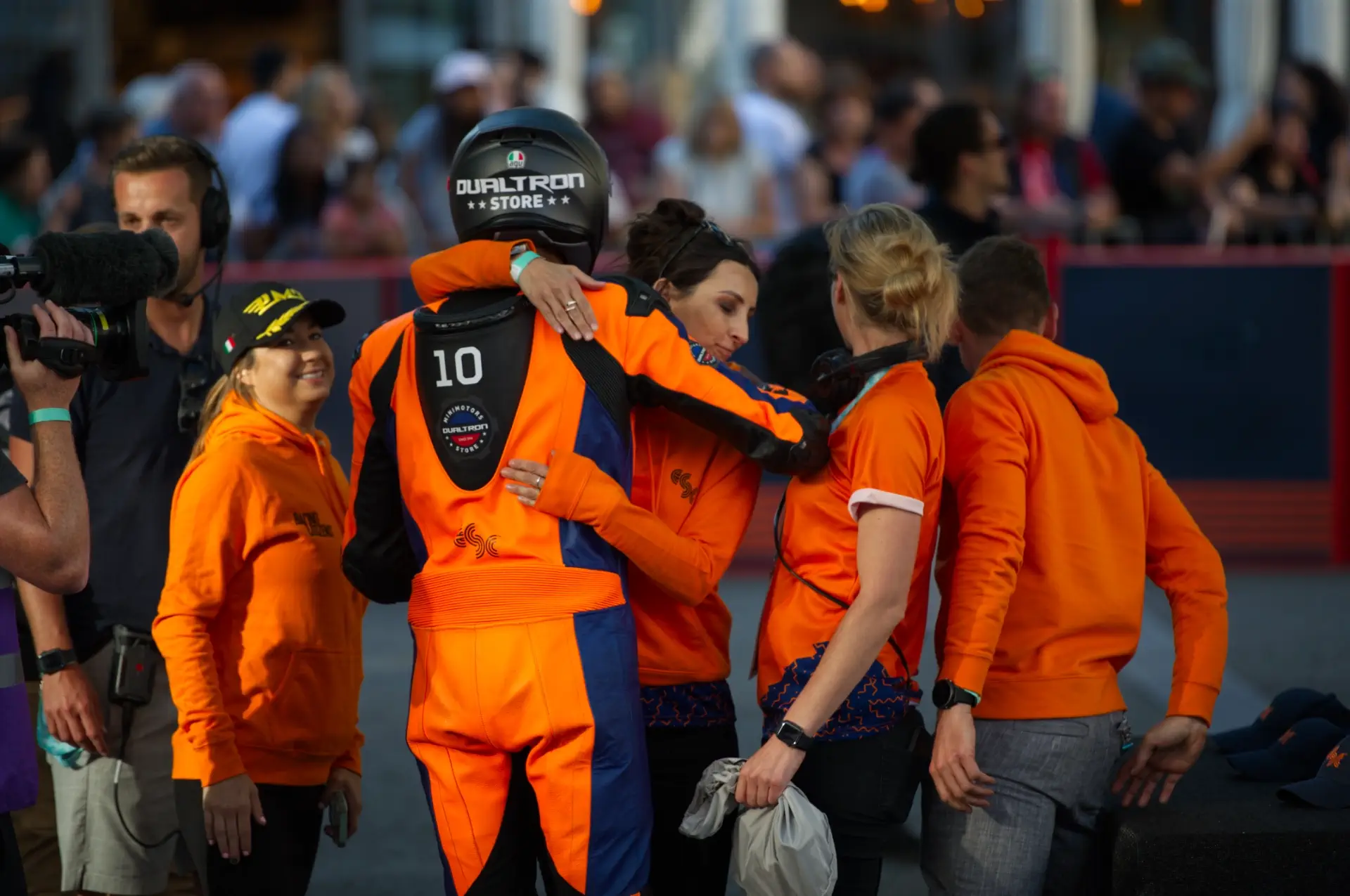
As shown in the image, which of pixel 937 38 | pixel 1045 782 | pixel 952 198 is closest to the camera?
pixel 1045 782

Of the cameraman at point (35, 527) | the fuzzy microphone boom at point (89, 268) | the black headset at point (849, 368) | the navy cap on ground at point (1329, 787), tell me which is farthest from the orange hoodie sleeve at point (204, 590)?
the navy cap on ground at point (1329, 787)

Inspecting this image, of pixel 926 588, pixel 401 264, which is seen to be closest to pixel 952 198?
pixel 926 588

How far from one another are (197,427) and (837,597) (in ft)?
5.80

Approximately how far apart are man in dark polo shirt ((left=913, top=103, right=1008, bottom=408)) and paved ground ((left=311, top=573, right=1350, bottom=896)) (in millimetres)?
1876

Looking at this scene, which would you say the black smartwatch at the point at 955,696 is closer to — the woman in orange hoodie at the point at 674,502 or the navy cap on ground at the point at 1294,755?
the woman in orange hoodie at the point at 674,502

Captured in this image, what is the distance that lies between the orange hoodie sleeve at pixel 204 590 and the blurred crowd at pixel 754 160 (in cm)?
672

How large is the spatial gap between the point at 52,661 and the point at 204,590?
529 millimetres

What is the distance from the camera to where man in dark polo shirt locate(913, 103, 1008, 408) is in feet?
19.0

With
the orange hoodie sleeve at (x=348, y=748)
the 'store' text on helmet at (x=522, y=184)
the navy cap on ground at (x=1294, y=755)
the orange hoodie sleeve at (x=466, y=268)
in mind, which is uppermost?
the 'store' text on helmet at (x=522, y=184)

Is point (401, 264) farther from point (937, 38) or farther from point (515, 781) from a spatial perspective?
point (937, 38)

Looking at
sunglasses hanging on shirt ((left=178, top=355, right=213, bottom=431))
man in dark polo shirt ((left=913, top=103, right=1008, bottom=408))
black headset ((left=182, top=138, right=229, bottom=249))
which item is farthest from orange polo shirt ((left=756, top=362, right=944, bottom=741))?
man in dark polo shirt ((left=913, top=103, right=1008, bottom=408))

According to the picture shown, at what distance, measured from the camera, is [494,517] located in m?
3.34

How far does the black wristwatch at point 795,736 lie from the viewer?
3.37 meters

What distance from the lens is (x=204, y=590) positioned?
3998 millimetres
